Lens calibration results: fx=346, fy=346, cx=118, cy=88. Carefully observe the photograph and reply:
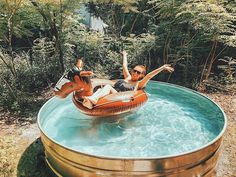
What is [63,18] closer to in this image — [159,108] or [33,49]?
[33,49]

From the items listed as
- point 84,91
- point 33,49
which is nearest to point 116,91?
point 84,91

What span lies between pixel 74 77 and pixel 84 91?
385mm

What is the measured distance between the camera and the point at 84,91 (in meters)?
7.29

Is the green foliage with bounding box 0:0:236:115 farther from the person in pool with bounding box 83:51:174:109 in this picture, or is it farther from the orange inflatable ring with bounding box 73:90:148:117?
the orange inflatable ring with bounding box 73:90:148:117

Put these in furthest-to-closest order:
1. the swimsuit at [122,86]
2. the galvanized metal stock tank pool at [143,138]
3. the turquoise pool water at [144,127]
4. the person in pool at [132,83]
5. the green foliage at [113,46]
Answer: the green foliage at [113,46] < the swimsuit at [122,86] < the person in pool at [132,83] < the turquoise pool water at [144,127] < the galvanized metal stock tank pool at [143,138]

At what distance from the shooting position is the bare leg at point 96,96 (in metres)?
7.04

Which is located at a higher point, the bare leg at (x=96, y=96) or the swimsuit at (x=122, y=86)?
the bare leg at (x=96, y=96)

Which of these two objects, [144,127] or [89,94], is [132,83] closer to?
[144,127]

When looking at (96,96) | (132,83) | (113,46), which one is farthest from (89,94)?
(113,46)

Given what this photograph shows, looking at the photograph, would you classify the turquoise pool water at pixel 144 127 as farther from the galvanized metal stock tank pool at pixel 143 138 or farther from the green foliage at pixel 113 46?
the green foliage at pixel 113 46

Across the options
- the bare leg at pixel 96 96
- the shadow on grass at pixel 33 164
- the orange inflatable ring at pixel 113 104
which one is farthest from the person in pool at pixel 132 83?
the shadow on grass at pixel 33 164

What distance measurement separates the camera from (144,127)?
25.0 ft

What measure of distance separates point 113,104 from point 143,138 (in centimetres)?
94

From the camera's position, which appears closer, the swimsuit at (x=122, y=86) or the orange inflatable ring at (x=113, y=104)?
the orange inflatable ring at (x=113, y=104)
